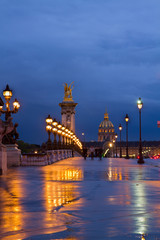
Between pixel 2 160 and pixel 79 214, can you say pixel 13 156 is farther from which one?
pixel 79 214

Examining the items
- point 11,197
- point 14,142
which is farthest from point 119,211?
point 14,142

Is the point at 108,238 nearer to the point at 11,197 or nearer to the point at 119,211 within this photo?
the point at 119,211

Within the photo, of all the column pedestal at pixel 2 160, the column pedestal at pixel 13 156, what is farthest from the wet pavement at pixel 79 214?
the column pedestal at pixel 13 156

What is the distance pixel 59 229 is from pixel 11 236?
0.94m

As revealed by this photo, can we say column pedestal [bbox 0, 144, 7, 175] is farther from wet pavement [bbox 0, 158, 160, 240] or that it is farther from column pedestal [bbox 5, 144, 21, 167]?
column pedestal [bbox 5, 144, 21, 167]

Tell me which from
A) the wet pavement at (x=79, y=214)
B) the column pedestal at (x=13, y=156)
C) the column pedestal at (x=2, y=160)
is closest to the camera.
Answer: the wet pavement at (x=79, y=214)

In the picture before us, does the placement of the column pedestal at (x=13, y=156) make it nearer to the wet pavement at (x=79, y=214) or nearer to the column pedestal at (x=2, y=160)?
the column pedestal at (x=2, y=160)

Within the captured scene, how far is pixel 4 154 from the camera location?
2427 cm

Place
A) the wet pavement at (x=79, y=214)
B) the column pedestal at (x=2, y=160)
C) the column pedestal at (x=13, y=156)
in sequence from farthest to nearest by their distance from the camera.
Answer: the column pedestal at (x=13, y=156)
the column pedestal at (x=2, y=160)
the wet pavement at (x=79, y=214)

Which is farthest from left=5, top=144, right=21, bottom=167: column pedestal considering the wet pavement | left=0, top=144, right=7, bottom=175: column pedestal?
the wet pavement

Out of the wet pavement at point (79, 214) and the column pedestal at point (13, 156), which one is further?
the column pedestal at point (13, 156)

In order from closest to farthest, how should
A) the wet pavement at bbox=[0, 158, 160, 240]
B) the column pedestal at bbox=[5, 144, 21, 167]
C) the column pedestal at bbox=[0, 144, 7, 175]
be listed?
1. the wet pavement at bbox=[0, 158, 160, 240]
2. the column pedestal at bbox=[0, 144, 7, 175]
3. the column pedestal at bbox=[5, 144, 21, 167]

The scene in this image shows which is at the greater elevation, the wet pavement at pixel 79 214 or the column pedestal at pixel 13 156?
the column pedestal at pixel 13 156

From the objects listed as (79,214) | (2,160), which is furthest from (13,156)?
(79,214)
